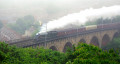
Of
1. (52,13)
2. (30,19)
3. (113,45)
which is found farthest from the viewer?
(52,13)

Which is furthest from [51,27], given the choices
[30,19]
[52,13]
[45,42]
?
[52,13]

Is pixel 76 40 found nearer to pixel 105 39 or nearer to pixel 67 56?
pixel 105 39

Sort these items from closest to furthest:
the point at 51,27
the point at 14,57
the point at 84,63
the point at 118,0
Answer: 1. the point at 84,63
2. the point at 14,57
3. the point at 51,27
4. the point at 118,0

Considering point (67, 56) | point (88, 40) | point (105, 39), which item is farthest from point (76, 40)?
point (67, 56)

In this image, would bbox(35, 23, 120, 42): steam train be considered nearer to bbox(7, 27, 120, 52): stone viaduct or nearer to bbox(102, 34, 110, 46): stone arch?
bbox(7, 27, 120, 52): stone viaduct

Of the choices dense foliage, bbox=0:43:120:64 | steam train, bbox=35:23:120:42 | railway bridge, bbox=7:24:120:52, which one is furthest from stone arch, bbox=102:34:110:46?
dense foliage, bbox=0:43:120:64

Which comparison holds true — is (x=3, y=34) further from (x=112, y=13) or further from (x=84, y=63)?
(x=84, y=63)
